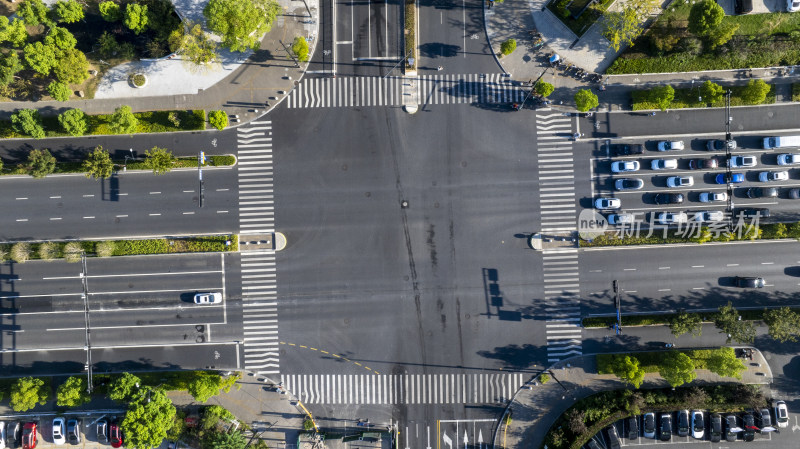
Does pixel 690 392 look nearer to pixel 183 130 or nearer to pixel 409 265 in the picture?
pixel 409 265

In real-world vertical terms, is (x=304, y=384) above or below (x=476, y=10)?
below


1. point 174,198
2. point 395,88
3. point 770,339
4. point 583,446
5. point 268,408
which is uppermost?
point 395,88

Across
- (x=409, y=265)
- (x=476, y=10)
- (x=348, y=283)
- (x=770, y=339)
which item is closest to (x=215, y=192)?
(x=348, y=283)

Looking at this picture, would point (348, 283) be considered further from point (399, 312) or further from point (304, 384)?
point (304, 384)

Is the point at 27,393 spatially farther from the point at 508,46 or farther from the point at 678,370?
the point at 678,370

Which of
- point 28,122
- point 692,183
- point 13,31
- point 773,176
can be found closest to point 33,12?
point 13,31
